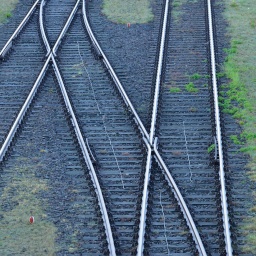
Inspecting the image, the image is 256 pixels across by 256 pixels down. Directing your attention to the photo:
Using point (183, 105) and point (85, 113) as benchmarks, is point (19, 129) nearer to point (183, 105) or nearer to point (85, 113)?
point (85, 113)

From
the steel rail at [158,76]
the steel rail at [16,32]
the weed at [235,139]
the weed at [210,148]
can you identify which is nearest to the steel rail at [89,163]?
the steel rail at [158,76]

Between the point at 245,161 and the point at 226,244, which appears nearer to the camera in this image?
the point at 226,244

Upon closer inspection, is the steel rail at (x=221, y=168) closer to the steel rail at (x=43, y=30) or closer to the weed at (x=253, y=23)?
the weed at (x=253, y=23)

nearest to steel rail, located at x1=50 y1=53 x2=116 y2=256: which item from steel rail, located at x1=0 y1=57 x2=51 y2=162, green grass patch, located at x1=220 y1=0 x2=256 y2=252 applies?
steel rail, located at x1=0 y1=57 x2=51 y2=162

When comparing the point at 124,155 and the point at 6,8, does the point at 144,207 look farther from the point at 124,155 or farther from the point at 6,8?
the point at 6,8

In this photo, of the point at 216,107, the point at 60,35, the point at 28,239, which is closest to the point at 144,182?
the point at 28,239

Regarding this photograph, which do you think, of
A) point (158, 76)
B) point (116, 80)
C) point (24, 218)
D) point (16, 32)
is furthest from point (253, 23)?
point (24, 218)

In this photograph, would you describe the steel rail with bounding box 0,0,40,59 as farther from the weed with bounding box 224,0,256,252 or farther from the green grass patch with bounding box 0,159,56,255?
the green grass patch with bounding box 0,159,56,255

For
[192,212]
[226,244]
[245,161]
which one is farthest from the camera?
[245,161]
